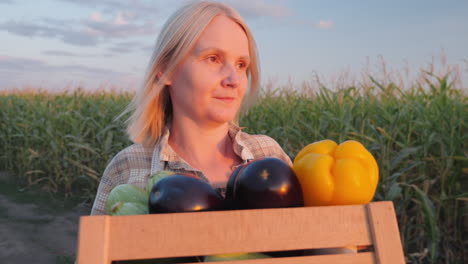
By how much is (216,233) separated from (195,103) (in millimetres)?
→ 725

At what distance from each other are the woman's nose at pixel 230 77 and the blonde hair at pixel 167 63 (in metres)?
0.17

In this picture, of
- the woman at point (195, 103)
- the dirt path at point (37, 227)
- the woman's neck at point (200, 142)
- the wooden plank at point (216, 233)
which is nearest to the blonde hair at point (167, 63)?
the woman at point (195, 103)

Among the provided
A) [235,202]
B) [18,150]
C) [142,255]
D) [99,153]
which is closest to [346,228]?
[235,202]

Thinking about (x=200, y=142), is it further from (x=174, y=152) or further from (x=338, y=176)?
(x=338, y=176)

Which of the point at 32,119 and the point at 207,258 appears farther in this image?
the point at 32,119

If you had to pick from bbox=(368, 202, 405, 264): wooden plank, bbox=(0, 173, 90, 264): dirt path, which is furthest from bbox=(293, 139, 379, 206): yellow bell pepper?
bbox=(0, 173, 90, 264): dirt path

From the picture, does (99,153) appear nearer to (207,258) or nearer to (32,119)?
(32,119)

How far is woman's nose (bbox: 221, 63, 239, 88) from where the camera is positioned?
149 cm

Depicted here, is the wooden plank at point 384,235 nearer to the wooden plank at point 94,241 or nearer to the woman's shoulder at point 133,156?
the wooden plank at point 94,241

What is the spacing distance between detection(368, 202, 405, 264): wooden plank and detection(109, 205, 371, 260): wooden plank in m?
0.10

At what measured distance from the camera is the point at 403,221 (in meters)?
3.21

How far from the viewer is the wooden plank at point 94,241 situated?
35.4 inches

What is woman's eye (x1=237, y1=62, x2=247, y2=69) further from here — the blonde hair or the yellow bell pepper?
the yellow bell pepper

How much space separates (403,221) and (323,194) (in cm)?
243
